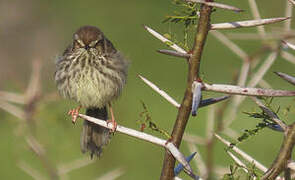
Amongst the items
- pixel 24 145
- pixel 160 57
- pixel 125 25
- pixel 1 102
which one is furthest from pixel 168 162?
pixel 125 25

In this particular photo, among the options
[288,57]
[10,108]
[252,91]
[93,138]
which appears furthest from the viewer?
[93,138]

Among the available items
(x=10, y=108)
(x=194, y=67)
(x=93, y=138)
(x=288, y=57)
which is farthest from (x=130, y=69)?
(x=194, y=67)

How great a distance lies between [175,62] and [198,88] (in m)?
6.81

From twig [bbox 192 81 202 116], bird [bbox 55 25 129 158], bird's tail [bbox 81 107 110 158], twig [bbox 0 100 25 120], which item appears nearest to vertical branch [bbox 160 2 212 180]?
twig [bbox 192 81 202 116]

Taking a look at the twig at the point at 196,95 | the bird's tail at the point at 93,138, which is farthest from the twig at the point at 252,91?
the bird's tail at the point at 93,138

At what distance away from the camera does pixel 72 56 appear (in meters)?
4.84

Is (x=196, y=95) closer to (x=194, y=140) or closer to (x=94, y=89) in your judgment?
(x=194, y=140)

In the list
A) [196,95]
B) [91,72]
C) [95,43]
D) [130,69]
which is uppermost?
[196,95]

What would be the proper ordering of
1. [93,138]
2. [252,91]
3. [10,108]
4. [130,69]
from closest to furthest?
[252,91], [10,108], [93,138], [130,69]

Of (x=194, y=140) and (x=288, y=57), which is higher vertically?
(x=288, y=57)

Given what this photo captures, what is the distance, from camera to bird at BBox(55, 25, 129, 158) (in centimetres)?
462

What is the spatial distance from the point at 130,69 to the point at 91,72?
9.12ft

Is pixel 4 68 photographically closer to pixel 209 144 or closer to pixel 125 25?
pixel 125 25

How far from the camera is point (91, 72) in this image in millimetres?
4734
